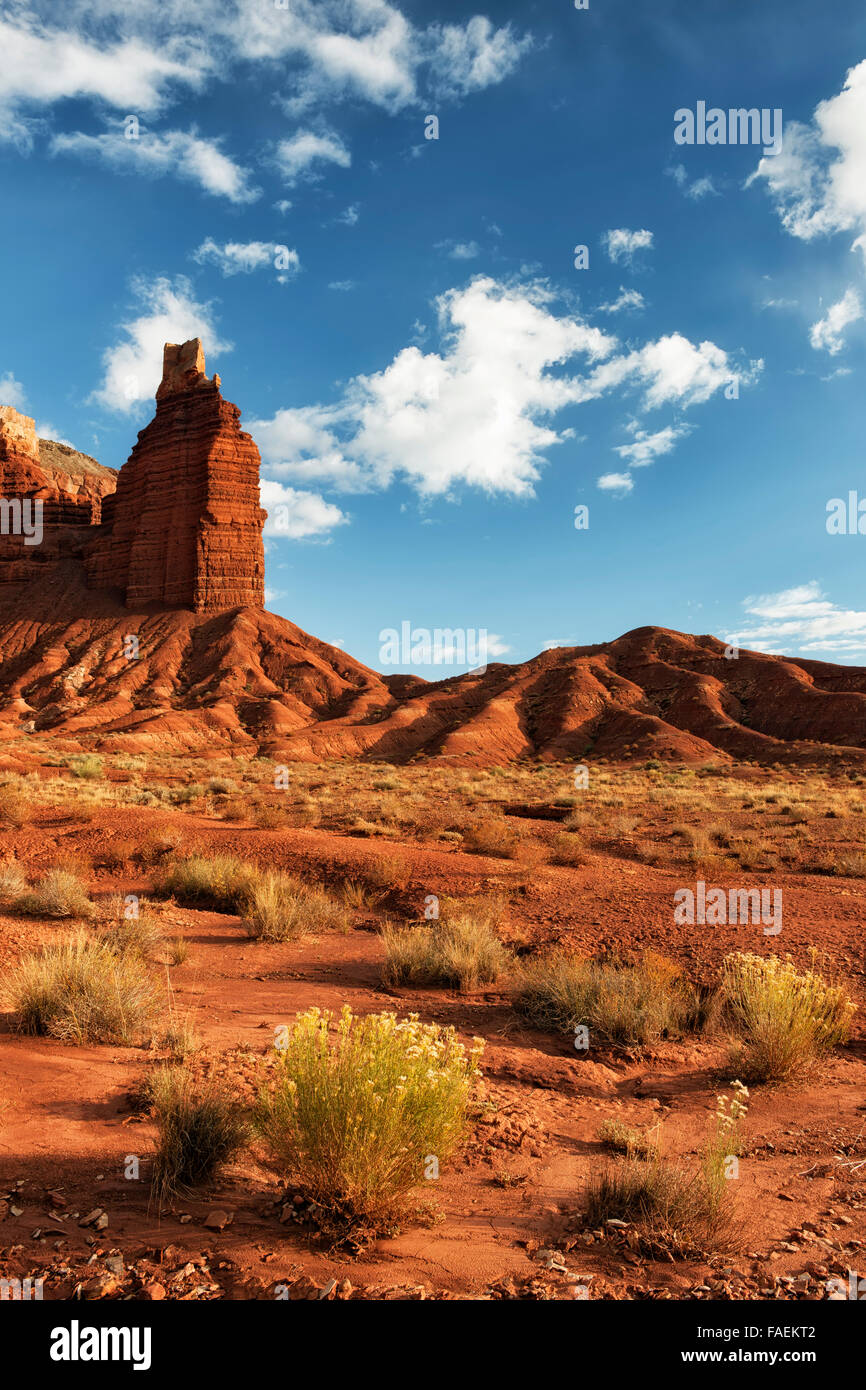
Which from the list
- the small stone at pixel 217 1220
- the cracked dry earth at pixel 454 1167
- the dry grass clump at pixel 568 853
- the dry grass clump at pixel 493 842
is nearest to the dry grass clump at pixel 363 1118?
the cracked dry earth at pixel 454 1167

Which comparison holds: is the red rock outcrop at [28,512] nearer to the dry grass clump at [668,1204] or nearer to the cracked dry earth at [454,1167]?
the cracked dry earth at [454,1167]

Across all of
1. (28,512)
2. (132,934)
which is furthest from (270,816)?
(28,512)

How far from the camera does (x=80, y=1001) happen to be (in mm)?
6043

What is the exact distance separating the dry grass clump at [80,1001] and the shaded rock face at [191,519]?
6394 centimetres

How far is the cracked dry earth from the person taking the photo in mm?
3316

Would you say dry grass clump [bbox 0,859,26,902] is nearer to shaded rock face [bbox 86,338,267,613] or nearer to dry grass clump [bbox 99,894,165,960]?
dry grass clump [bbox 99,894,165,960]

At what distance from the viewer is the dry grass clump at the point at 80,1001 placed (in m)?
5.98

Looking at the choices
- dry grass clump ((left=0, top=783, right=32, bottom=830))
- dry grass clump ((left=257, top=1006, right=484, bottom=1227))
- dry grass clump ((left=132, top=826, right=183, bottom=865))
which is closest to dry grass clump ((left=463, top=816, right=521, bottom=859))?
dry grass clump ((left=132, top=826, right=183, bottom=865))

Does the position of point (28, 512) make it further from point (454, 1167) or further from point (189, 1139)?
point (454, 1167)

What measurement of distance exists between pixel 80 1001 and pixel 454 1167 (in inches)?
132
